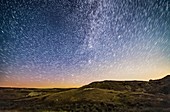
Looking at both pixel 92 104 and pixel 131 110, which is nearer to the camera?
pixel 131 110

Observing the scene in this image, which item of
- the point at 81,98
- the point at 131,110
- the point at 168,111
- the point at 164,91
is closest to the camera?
the point at 168,111

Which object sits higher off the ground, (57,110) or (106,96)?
(106,96)

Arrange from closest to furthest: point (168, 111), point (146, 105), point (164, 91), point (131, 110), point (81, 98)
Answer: point (168, 111) < point (131, 110) < point (146, 105) < point (81, 98) < point (164, 91)

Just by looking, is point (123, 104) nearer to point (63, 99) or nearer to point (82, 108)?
point (82, 108)

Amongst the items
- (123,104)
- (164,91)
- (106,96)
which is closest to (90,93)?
(106,96)

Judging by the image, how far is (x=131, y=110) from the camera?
9700 cm

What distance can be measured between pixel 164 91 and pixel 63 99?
89377mm

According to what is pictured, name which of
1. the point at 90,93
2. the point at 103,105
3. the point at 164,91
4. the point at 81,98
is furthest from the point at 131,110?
the point at 164,91

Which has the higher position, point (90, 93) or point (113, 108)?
point (90, 93)

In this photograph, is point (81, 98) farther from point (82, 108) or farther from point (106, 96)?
point (82, 108)

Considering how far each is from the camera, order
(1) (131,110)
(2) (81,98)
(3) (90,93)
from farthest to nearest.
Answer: (3) (90,93) → (2) (81,98) → (1) (131,110)

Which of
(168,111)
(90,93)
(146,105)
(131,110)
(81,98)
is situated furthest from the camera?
(90,93)

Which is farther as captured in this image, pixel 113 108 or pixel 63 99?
pixel 63 99

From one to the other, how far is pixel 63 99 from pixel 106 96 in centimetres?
2214
